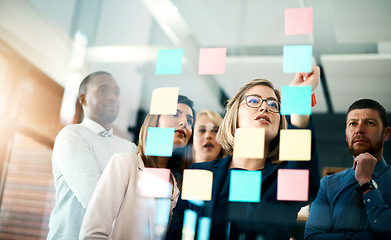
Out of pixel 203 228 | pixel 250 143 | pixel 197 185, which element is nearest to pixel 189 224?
pixel 203 228

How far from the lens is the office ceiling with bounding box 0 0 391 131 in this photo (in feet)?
6.02

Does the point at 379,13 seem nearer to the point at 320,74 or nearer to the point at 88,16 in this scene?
the point at 320,74

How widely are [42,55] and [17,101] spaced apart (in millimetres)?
303

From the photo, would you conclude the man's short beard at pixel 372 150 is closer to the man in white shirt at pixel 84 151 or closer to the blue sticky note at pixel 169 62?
the blue sticky note at pixel 169 62

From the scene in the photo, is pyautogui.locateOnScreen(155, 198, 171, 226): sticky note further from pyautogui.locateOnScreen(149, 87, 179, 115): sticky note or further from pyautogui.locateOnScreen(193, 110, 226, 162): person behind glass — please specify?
pyautogui.locateOnScreen(149, 87, 179, 115): sticky note

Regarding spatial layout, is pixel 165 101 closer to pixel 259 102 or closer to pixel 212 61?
pixel 212 61

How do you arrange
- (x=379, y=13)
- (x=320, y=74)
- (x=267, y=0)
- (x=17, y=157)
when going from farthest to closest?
1. (x=17, y=157)
2. (x=267, y=0)
3. (x=379, y=13)
4. (x=320, y=74)

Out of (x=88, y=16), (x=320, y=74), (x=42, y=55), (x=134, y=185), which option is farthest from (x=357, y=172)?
(x=42, y=55)

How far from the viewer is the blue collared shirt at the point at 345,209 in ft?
5.19

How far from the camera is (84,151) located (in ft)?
6.62

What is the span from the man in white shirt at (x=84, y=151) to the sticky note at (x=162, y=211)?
28 cm

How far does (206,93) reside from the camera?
6.41 ft

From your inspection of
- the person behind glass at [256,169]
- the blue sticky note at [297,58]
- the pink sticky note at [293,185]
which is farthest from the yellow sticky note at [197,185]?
Result: the blue sticky note at [297,58]

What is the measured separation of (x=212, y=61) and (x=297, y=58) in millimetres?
397
